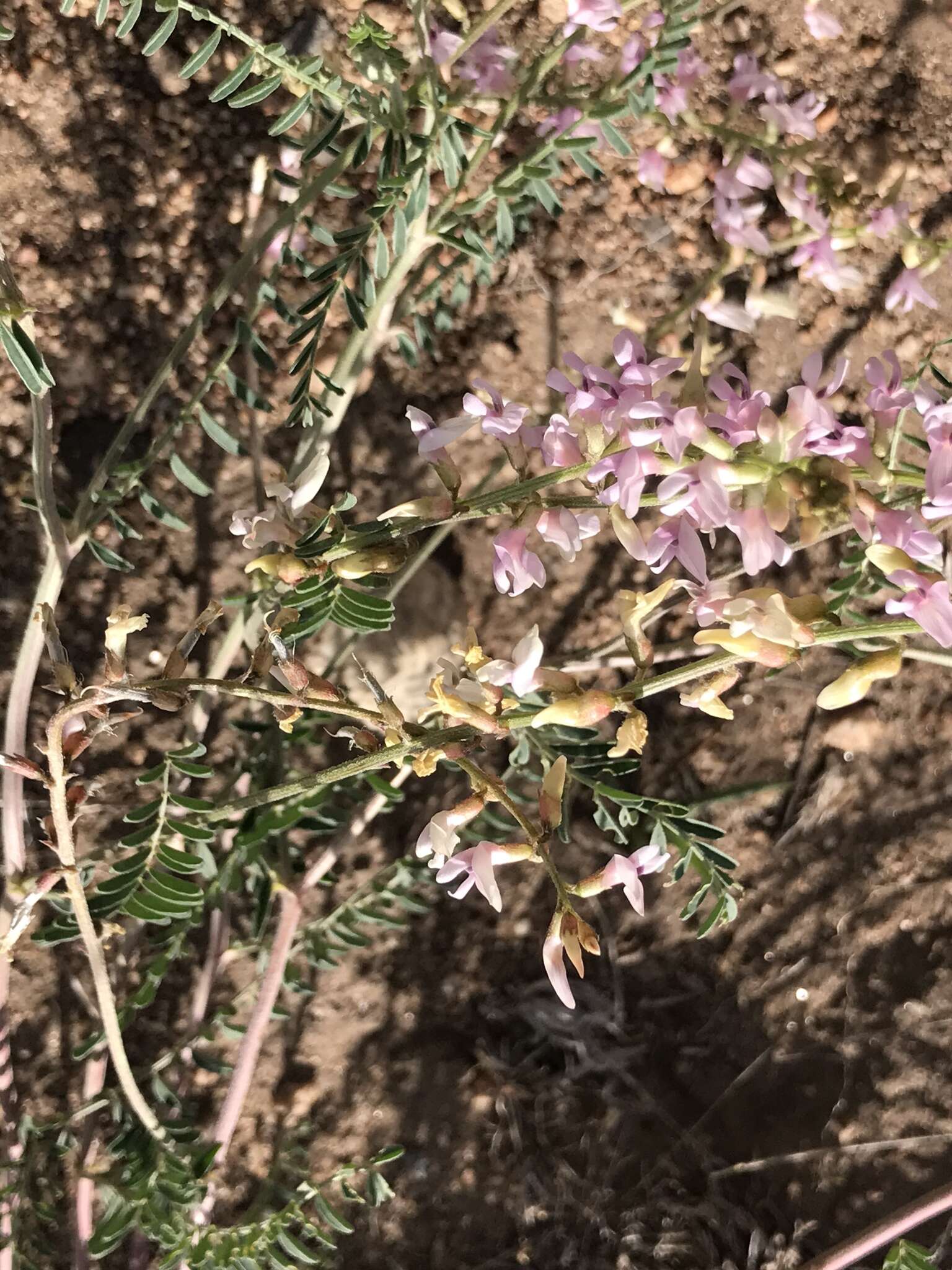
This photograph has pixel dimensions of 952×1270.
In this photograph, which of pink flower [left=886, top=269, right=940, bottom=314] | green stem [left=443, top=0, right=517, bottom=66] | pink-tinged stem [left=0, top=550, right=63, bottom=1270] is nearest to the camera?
green stem [left=443, top=0, right=517, bottom=66]

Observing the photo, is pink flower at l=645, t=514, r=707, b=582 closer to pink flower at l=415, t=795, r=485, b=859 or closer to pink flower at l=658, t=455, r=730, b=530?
pink flower at l=658, t=455, r=730, b=530

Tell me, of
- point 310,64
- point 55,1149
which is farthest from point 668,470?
point 55,1149

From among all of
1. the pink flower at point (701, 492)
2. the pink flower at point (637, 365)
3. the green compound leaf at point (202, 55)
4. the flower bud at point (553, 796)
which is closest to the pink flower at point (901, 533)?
the pink flower at point (701, 492)

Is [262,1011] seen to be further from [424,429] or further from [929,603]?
[929,603]

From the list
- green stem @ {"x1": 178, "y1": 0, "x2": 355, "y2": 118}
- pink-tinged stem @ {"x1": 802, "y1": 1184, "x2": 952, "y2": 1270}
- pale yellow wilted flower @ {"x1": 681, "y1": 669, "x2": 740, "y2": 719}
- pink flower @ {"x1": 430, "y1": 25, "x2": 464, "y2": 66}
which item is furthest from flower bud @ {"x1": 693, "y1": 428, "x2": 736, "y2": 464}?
pink-tinged stem @ {"x1": 802, "y1": 1184, "x2": 952, "y2": 1270}

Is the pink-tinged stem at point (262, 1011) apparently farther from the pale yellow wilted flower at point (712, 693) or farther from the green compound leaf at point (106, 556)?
the pale yellow wilted flower at point (712, 693)

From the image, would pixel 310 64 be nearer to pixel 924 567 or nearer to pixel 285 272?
pixel 285 272
